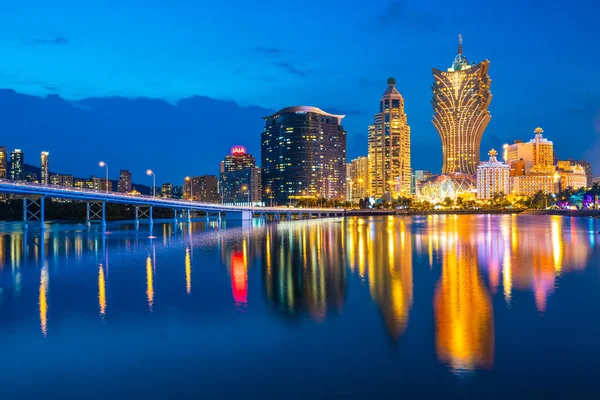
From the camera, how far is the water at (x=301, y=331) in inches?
518

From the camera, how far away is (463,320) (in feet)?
63.5

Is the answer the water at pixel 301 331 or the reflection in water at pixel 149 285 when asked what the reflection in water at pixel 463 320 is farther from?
the reflection in water at pixel 149 285

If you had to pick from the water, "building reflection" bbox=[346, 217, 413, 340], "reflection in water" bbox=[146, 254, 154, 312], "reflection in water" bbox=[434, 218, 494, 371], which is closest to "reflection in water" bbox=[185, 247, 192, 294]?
the water

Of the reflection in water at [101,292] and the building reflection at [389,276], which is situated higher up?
the reflection in water at [101,292]

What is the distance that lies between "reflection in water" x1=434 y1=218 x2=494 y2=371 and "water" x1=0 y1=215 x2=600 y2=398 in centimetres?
8

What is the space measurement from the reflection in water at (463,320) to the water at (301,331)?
77mm

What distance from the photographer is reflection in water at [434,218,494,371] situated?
14930mm

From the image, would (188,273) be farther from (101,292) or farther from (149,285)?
(101,292)

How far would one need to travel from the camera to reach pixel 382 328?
1850 centimetres

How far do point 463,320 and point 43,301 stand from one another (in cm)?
1867

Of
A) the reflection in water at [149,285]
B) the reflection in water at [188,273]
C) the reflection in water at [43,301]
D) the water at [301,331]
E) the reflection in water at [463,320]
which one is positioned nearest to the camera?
the water at [301,331]

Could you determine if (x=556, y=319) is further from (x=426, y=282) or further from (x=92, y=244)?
(x=92, y=244)

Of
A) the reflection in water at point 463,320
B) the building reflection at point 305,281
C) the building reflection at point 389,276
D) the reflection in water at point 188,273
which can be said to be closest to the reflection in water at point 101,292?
the reflection in water at point 188,273

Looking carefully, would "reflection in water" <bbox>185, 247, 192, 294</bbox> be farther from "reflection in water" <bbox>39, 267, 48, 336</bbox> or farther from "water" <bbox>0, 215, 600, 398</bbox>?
"reflection in water" <bbox>39, 267, 48, 336</bbox>
